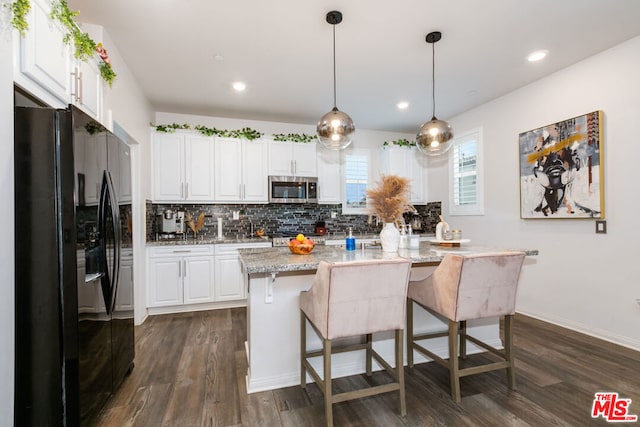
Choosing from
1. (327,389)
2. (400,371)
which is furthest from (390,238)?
(327,389)

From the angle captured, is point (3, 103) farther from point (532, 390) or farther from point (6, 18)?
point (532, 390)

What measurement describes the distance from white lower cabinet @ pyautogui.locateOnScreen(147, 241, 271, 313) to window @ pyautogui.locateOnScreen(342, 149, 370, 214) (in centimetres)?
169

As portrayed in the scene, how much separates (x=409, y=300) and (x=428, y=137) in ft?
4.65

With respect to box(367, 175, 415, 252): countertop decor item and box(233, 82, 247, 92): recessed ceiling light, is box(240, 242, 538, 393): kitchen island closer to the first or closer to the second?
box(367, 175, 415, 252): countertop decor item

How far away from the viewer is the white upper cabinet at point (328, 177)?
4773mm

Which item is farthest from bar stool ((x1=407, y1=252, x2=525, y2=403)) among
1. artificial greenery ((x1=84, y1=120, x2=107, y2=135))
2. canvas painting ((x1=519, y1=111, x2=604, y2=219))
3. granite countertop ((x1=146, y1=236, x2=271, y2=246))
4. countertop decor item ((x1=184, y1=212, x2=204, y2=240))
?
countertop decor item ((x1=184, y1=212, x2=204, y2=240))

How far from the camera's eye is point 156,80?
336cm

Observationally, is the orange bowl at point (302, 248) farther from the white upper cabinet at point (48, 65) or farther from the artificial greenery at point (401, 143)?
the artificial greenery at point (401, 143)

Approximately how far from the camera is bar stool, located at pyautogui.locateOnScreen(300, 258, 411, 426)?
1667 millimetres

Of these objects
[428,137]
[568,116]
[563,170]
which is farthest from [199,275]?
[568,116]

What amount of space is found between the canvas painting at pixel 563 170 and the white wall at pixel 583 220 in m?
0.08

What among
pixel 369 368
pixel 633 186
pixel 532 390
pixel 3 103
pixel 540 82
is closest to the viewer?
pixel 3 103

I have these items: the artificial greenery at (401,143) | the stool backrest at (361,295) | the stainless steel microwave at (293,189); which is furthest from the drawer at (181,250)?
the artificial greenery at (401,143)

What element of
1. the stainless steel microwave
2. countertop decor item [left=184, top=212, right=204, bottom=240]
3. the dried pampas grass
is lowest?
countertop decor item [left=184, top=212, right=204, bottom=240]
